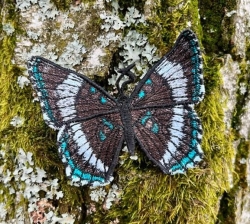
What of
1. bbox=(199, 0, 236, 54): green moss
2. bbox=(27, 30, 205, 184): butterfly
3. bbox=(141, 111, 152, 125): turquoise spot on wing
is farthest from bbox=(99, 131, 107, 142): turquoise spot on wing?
bbox=(199, 0, 236, 54): green moss

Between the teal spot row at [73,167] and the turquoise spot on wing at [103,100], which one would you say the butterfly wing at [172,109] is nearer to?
the turquoise spot on wing at [103,100]

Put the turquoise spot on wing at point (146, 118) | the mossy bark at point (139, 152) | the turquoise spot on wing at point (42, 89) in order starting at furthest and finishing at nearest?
the mossy bark at point (139, 152) → the turquoise spot on wing at point (146, 118) → the turquoise spot on wing at point (42, 89)

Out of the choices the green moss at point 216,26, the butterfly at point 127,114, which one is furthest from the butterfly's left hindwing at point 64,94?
the green moss at point 216,26

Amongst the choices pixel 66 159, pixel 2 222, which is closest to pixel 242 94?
pixel 66 159

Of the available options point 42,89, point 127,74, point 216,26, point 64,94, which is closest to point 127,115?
point 127,74

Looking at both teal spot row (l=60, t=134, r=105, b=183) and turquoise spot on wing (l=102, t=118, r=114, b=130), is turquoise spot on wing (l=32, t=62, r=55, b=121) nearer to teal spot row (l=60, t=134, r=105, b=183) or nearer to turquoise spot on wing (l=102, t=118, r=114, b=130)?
teal spot row (l=60, t=134, r=105, b=183)

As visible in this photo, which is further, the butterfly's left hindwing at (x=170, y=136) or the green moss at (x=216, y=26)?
the green moss at (x=216, y=26)

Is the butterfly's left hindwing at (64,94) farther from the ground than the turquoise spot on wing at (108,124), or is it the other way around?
the butterfly's left hindwing at (64,94)

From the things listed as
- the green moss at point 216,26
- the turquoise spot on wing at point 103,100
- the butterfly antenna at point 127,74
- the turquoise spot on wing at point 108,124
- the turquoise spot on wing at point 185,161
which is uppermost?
the green moss at point 216,26
